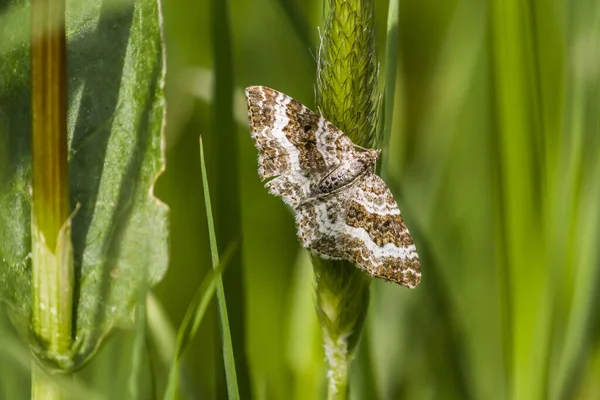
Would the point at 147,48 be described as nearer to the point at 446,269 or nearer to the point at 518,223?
the point at 518,223

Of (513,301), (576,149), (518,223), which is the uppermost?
(576,149)

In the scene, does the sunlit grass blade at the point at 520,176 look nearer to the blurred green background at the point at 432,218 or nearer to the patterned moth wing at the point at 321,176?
the blurred green background at the point at 432,218

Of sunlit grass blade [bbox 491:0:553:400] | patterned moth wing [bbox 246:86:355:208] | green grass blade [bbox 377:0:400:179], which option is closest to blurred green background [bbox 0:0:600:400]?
sunlit grass blade [bbox 491:0:553:400]

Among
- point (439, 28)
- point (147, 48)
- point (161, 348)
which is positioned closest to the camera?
point (147, 48)

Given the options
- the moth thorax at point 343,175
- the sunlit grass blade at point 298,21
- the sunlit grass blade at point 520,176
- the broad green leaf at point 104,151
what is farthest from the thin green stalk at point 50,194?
the sunlit grass blade at point 520,176

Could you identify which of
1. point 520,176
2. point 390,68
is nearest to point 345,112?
point 390,68

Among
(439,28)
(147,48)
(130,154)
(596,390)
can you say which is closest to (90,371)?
(130,154)
